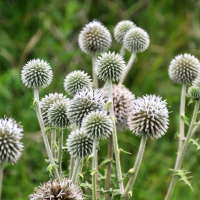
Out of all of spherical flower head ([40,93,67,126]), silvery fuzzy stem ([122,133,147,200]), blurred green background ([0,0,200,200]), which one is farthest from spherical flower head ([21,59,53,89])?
blurred green background ([0,0,200,200])

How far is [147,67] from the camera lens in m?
5.81

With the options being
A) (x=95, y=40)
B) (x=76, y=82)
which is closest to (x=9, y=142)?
(x=76, y=82)

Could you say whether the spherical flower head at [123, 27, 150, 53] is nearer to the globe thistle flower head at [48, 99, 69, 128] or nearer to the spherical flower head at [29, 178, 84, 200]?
the globe thistle flower head at [48, 99, 69, 128]

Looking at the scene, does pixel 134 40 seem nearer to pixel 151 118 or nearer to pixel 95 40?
pixel 95 40

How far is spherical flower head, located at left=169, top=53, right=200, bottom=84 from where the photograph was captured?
2867 millimetres

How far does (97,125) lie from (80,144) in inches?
7.5

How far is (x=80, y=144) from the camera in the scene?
6.45ft

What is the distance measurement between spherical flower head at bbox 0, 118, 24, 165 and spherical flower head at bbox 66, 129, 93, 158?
360 millimetres

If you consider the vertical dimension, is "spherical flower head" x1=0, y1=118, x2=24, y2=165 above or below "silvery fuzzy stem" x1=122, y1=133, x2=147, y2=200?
above

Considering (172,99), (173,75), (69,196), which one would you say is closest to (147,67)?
(172,99)

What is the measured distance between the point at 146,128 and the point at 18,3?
4.99 m

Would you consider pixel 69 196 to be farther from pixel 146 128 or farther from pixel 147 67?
pixel 147 67

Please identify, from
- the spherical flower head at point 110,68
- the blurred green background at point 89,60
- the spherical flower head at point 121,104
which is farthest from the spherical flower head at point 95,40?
the blurred green background at point 89,60

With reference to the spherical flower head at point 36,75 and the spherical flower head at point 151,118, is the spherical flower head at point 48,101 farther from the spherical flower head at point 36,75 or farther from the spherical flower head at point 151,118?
the spherical flower head at point 151,118
